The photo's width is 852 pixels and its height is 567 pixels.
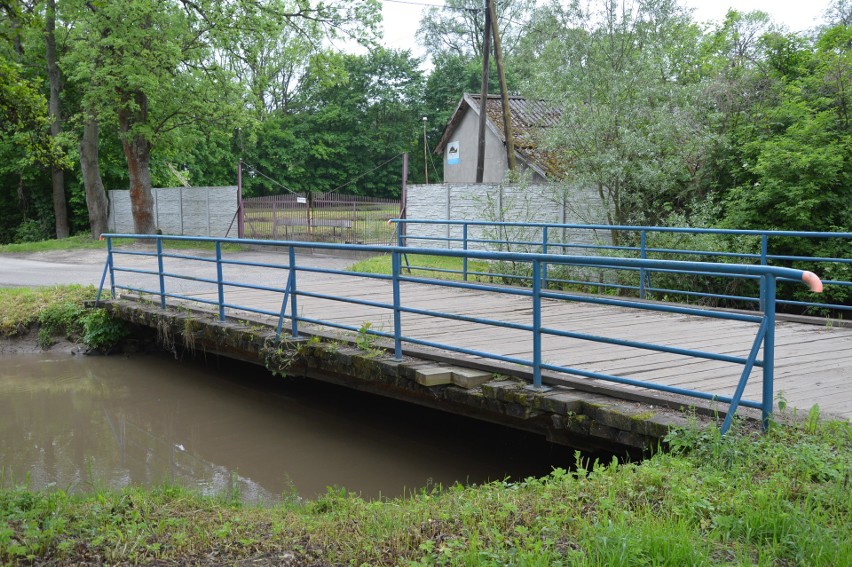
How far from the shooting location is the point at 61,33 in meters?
28.1

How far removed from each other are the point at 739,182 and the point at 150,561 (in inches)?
544

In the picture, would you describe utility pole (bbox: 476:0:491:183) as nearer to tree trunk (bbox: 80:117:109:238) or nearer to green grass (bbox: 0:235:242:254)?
green grass (bbox: 0:235:242:254)

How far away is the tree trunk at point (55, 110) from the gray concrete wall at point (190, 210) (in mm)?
1982

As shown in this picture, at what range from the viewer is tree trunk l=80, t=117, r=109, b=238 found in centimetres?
2783

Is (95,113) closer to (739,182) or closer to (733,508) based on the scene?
(739,182)

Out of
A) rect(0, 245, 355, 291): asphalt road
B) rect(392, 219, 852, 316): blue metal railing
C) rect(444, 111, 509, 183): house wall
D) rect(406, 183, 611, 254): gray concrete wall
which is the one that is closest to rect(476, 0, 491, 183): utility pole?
rect(406, 183, 611, 254): gray concrete wall

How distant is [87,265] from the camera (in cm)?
2156

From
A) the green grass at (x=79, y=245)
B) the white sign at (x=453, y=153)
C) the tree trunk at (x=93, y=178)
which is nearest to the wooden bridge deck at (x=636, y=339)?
the green grass at (x=79, y=245)

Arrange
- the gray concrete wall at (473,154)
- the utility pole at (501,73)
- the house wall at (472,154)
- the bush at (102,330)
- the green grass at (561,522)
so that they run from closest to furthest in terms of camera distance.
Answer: the green grass at (561,522) < the bush at (102,330) < the utility pole at (501,73) < the gray concrete wall at (473,154) < the house wall at (472,154)

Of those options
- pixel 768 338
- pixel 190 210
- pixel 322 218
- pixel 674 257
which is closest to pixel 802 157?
pixel 674 257

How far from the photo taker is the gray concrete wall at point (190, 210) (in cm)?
2666

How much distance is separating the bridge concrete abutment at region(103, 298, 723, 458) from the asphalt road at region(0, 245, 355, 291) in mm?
5556

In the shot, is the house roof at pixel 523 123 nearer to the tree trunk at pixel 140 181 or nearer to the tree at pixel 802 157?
the tree at pixel 802 157

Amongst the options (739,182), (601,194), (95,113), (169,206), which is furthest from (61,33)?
(739,182)
